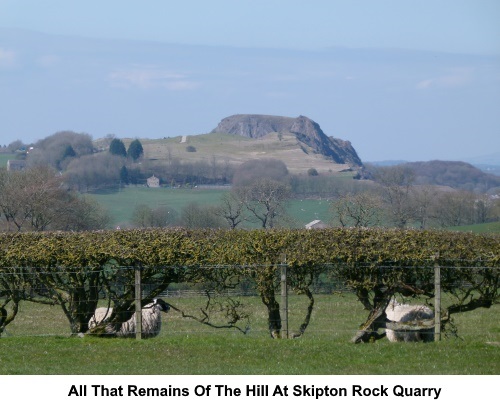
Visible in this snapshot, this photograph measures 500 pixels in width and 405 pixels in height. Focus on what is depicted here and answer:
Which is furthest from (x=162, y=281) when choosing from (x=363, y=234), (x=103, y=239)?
(x=363, y=234)

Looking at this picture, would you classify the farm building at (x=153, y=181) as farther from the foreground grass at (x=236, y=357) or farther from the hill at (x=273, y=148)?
the foreground grass at (x=236, y=357)

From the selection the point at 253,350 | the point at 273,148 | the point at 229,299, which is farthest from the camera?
the point at 273,148

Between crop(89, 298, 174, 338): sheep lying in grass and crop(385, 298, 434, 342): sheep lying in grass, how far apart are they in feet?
14.1

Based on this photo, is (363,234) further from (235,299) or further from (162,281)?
(162,281)

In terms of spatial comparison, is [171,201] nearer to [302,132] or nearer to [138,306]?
[138,306]

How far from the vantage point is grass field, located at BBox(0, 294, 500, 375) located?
1148 centimetres

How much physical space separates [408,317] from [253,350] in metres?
3.69

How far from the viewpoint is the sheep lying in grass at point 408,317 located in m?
14.7

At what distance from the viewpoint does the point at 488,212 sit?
190 ft

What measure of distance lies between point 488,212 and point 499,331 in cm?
4420

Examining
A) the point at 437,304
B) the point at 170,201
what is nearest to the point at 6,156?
the point at 170,201

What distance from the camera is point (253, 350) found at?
1305 centimetres

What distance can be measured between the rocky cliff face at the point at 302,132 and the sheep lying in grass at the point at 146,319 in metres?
116

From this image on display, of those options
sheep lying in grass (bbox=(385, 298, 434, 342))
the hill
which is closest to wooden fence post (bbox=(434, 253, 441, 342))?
sheep lying in grass (bbox=(385, 298, 434, 342))
